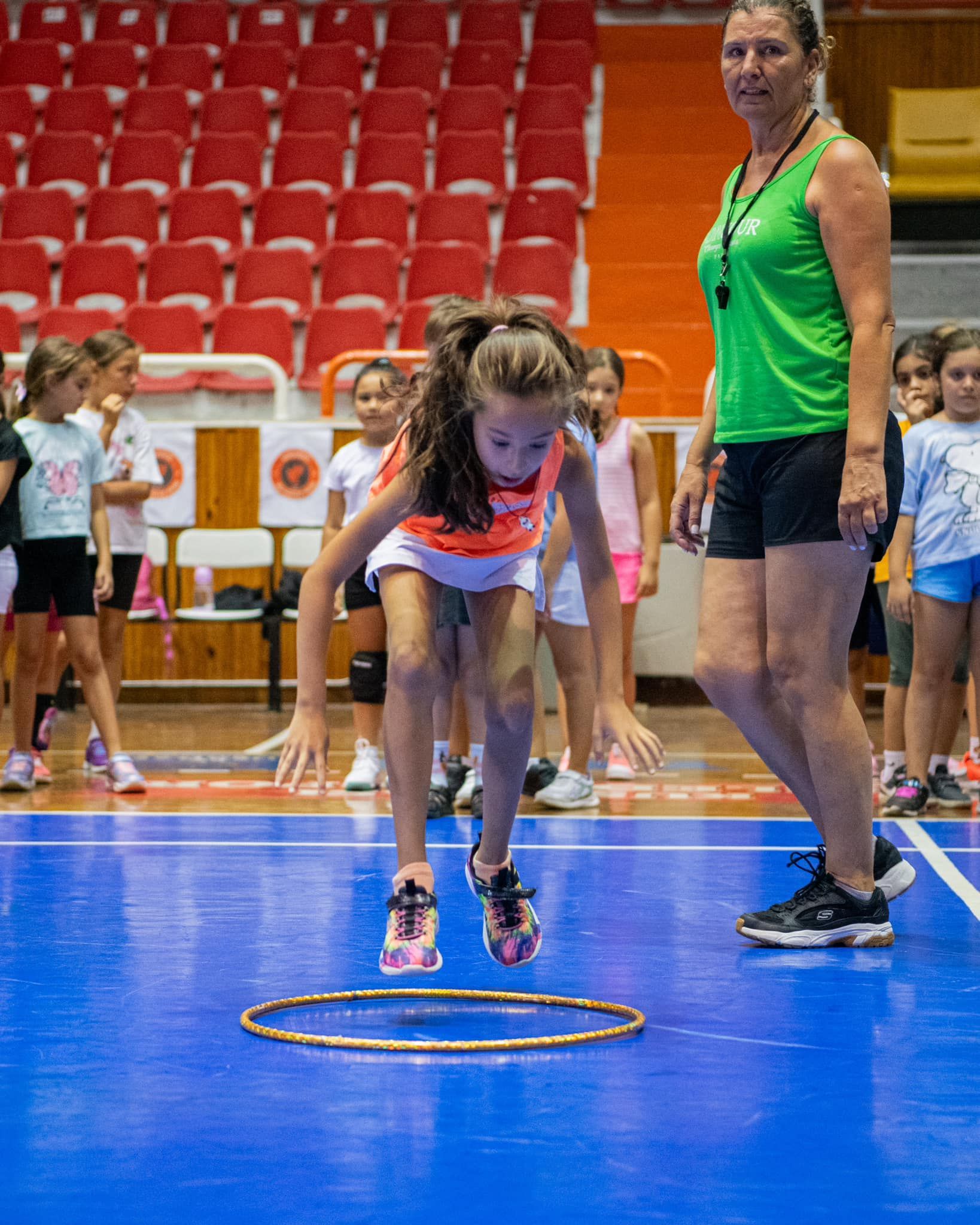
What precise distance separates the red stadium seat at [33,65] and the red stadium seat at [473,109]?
11.7ft

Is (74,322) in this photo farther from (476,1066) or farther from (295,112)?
(476,1066)

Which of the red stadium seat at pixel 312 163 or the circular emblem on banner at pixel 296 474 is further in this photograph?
the red stadium seat at pixel 312 163

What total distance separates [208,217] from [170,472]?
3724 mm

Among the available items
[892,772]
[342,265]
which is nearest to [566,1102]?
[892,772]

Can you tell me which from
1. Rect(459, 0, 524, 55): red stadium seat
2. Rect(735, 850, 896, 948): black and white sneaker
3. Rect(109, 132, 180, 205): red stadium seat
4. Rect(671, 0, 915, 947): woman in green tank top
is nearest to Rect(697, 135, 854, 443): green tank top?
Rect(671, 0, 915, 947): woman in green tank top

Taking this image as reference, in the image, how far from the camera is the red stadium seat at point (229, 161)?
42.1 ft

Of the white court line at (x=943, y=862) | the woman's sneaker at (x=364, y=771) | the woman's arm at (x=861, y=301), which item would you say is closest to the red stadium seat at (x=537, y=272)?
the woman's sneaker at (x=364, y=771)

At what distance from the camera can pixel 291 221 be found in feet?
40.3

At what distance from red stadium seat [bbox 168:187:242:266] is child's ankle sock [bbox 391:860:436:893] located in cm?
1008

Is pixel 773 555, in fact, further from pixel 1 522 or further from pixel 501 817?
pixel 1 522

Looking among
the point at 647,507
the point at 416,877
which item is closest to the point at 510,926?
the point at 416,877

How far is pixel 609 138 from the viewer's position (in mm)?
13594

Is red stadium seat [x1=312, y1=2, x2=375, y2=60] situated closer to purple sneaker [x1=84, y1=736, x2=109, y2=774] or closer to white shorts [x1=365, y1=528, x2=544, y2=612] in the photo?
purple sneaker [x1=84, y1=736, x2=109, y2=774]

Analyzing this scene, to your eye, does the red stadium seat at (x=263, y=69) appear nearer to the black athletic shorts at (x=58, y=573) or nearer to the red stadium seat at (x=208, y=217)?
the red stadium seat at (x=208, y=217)
